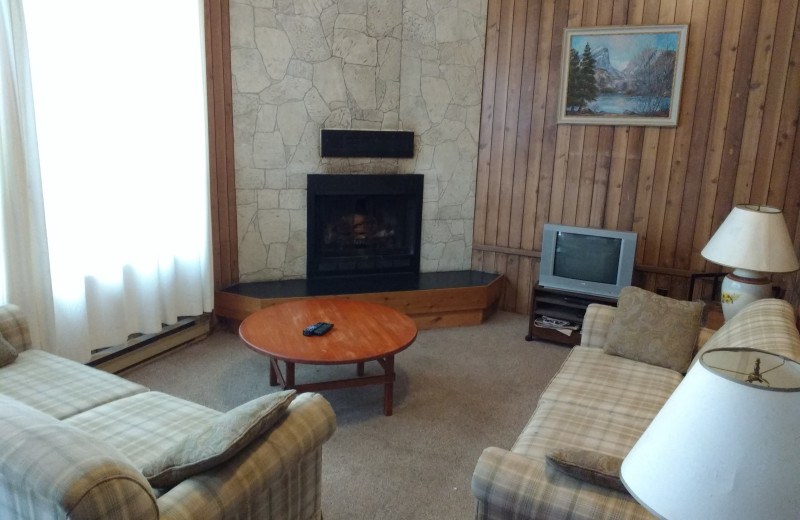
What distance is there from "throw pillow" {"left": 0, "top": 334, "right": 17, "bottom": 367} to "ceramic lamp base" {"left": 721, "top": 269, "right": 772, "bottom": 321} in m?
3.58

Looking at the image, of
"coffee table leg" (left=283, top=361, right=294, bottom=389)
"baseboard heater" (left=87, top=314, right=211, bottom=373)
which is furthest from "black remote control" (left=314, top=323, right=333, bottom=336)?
"baseboard heater" (left=87, top=314, right=211, bottom=373)

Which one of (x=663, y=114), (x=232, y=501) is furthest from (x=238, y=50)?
(x=232, y=501)

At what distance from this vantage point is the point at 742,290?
3373mm

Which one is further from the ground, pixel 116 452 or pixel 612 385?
pixel 116 452

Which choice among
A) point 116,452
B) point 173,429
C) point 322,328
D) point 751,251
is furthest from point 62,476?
point 751,251

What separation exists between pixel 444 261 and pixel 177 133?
233 centimetres

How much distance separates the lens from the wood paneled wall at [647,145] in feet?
13.5

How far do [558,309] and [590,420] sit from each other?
214cm

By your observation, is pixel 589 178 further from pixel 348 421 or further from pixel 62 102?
pixel 62 102

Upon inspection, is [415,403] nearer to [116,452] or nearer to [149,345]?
[149,345]

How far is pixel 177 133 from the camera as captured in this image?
388 centimetres

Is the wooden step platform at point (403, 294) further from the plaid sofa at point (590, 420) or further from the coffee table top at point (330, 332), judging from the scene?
the plaid sofa at point (590, 420)

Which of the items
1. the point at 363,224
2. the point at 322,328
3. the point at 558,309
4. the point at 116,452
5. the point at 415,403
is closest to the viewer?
the point at 116,452

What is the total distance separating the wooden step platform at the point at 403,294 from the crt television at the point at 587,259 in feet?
1.84
